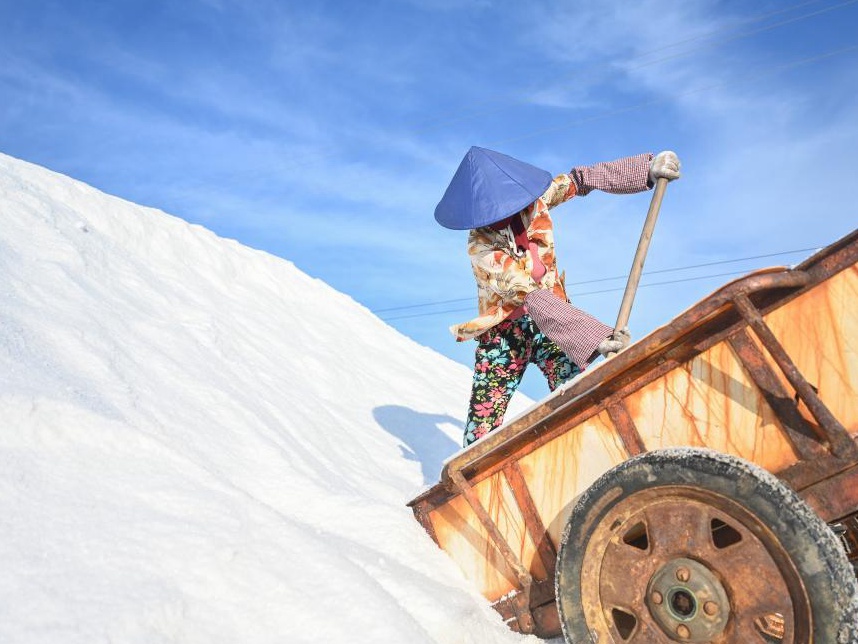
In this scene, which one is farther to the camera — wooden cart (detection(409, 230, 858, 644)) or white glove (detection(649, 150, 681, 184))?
white glove (detection(649, 150, 681, 184))

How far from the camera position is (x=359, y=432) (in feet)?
18.6

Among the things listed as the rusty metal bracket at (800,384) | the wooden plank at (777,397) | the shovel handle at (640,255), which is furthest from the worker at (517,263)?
the rusty metal bracket at (800,384)

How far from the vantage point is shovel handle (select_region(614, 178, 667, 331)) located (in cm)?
320

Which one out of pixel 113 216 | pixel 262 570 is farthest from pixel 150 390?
pixel 113 216

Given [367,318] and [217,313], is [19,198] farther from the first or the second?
[367,318]

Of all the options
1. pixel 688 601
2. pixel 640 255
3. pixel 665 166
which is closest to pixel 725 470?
pixel 688 601

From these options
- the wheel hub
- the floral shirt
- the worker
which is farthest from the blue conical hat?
the wheel hub

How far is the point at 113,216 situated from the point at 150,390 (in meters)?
4.44

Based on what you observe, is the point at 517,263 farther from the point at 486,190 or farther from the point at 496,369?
the point at 496,369

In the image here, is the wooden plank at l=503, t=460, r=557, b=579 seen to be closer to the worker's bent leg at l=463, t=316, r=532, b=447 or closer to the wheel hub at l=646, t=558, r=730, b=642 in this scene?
the wheel hub at l=646, t=558, r=730, b=642

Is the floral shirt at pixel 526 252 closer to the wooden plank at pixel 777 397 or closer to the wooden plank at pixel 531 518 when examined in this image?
the wooden plank at pixel 531 518

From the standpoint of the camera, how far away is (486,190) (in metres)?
3.50

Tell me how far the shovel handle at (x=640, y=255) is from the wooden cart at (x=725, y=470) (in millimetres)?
799

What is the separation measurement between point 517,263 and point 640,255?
0.58 m
